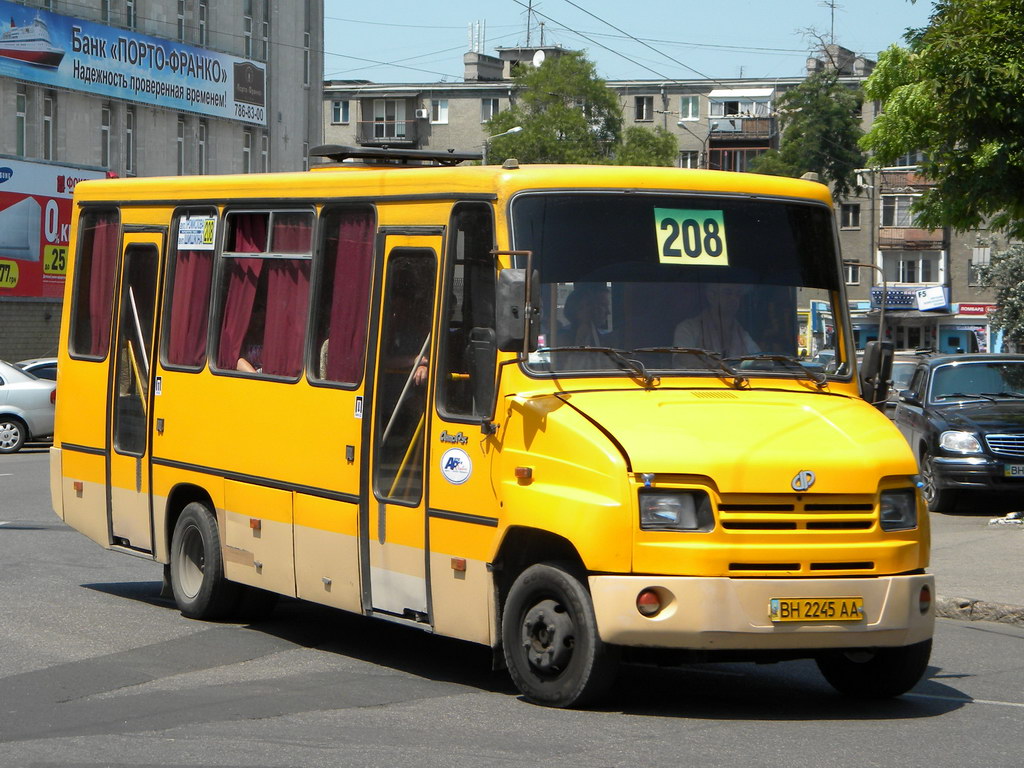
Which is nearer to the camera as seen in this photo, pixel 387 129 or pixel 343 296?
pixel 343 296

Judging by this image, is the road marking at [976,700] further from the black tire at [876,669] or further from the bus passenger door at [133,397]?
the bus passenger door at [133,397]

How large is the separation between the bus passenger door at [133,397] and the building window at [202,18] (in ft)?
149

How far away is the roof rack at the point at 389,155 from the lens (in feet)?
35.2

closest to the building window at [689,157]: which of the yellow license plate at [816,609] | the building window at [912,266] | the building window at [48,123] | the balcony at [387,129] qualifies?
the balcony at [387,129]

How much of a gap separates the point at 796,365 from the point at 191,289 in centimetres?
457

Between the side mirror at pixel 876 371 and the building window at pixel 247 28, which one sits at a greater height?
the building window at pixel 247 28

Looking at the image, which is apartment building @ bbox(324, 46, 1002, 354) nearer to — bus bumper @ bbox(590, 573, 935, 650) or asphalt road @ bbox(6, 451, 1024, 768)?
asphalt road @ bbox(6, 451, 1024, 768)

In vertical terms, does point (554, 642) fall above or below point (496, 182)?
below

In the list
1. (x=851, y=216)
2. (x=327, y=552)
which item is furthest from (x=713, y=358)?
(x=851, y=216)

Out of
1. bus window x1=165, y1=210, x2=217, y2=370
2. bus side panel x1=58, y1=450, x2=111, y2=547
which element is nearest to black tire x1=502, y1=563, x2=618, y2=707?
bus window x1=165, y1=210, x2=217, y2=370

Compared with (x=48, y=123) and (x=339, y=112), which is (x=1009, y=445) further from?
(x=339, y=112)

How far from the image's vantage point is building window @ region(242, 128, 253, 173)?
5950cm

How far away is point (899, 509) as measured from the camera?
7.89 meters

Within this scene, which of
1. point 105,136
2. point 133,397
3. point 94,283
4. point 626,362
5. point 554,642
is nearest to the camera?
point 554,642
